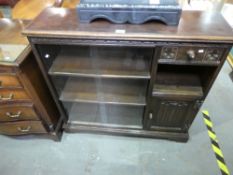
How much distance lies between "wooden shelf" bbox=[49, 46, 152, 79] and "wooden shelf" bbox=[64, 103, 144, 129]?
1.45 ft

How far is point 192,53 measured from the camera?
2.75 feet

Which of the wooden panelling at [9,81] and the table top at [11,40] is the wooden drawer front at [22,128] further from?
the table top at [11,40]

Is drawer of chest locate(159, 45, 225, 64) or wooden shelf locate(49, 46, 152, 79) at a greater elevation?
drawer of chest locate(159, 45, 225, 64)

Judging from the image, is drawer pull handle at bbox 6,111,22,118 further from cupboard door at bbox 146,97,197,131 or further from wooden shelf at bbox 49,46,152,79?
cupboard door at bbox 146,97,197,131

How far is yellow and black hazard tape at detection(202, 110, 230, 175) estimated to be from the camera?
4.13ft

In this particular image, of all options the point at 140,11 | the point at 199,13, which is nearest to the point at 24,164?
the point at 140,11

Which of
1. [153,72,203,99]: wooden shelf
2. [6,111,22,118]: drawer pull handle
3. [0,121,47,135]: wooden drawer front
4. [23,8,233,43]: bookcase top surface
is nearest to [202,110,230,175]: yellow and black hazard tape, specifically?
[153,72,203,99]: wooden shelf

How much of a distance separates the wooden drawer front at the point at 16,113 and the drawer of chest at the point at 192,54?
3.09 ft

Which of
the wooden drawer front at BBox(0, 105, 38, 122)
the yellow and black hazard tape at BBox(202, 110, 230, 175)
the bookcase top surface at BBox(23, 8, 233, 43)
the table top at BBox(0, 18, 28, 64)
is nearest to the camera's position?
the bookcase top surface at BBox(23, 8, 233, 43)

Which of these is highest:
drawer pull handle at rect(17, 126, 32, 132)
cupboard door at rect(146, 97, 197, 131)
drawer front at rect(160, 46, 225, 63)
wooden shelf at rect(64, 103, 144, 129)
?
drawer front at rect(160, 46, 225, 63)

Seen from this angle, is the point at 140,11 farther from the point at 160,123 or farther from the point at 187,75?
the point at 160,123

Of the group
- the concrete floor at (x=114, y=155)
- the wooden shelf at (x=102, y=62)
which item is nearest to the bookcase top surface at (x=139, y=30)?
the wooden shelf at (x=102, y=62)

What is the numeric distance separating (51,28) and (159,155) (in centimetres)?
119

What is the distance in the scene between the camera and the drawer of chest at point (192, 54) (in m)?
0.84
